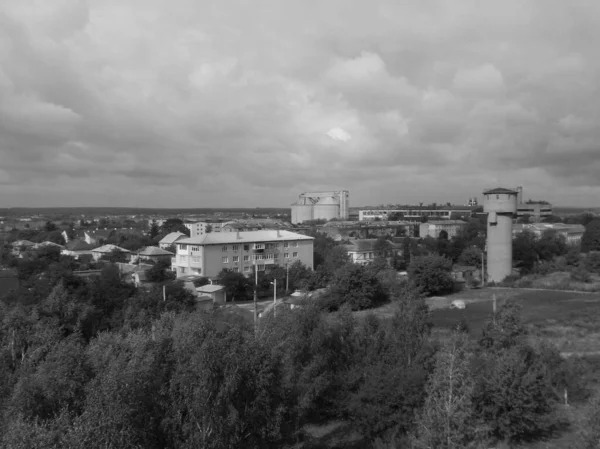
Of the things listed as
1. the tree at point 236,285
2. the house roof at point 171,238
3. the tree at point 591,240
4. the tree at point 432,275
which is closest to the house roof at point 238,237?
the tree at point 236,285

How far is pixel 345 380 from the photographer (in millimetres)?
10227

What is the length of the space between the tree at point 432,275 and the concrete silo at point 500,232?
185 inches

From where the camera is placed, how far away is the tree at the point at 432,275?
26.5 m

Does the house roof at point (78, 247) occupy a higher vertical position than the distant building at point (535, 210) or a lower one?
lower

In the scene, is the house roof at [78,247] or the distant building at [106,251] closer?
the distant building at [106,251]

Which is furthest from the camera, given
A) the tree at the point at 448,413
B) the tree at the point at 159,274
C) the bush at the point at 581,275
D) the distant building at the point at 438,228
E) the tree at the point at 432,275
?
the distant building at the point at 438,228

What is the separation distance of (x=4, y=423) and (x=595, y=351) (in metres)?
15.9

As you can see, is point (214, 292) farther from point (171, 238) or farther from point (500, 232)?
point (171, 238)

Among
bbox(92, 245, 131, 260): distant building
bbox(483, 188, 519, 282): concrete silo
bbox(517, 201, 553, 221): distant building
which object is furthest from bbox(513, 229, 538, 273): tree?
bbox(517, 201, 553, 221): distant building

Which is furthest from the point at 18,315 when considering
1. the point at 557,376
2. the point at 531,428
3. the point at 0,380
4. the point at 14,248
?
the point at 14,248

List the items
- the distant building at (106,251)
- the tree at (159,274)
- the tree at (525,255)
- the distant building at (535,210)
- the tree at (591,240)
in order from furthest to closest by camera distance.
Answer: the distant building at (535,210), the distant building at (106,251), the tree at (591,240), the tree at (525,255), the tree at (159,274)

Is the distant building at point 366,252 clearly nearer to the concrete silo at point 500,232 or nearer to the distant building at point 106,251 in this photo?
the concrete silo at point 500,232

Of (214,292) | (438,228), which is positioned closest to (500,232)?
(214,292)

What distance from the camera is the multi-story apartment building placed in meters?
31.6
